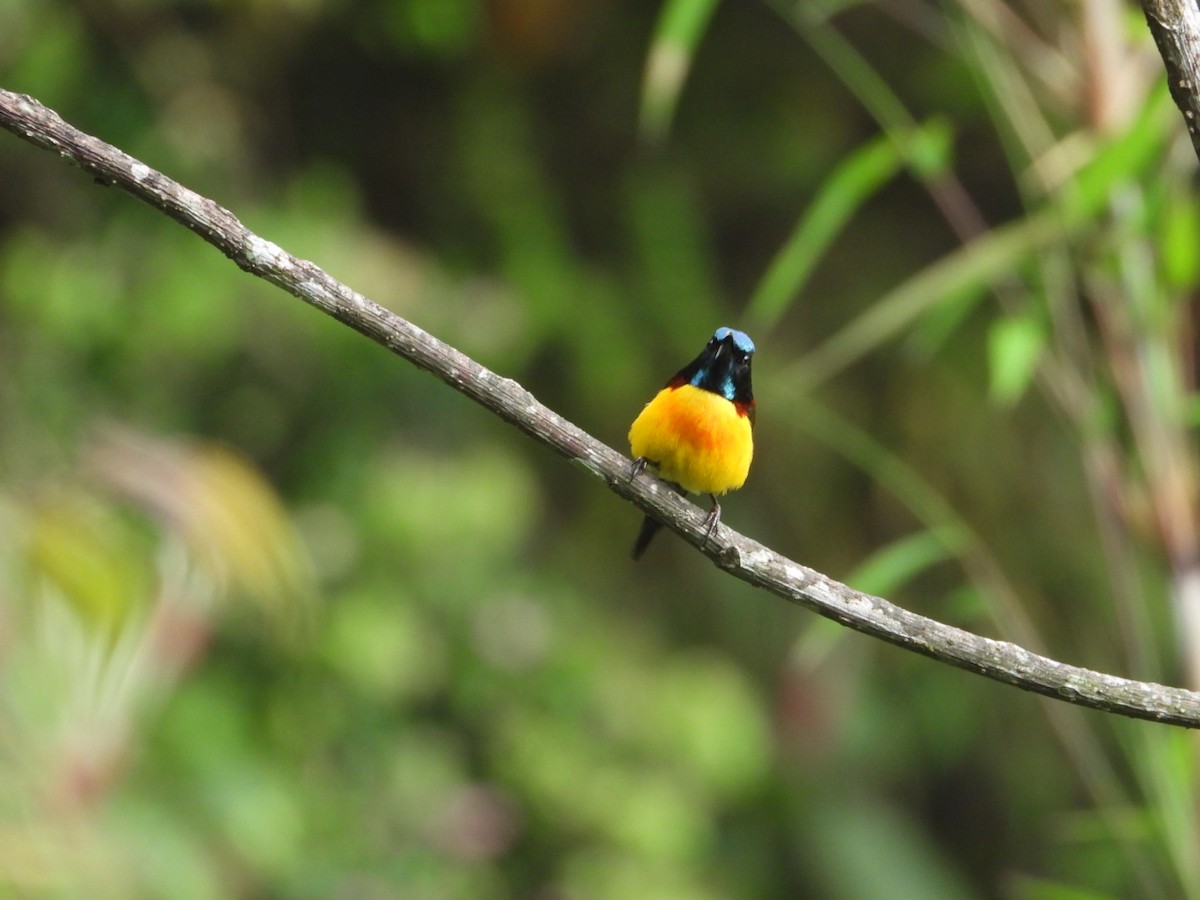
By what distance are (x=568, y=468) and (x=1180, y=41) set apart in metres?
4.42

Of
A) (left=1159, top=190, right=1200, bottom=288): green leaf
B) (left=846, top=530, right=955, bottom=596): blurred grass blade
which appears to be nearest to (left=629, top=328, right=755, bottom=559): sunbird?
(left=846, top=530, right=955, bottom=596): blurred grass blade

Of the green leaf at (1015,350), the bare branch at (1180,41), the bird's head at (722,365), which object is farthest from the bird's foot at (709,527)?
the green leaf at (1015,350)

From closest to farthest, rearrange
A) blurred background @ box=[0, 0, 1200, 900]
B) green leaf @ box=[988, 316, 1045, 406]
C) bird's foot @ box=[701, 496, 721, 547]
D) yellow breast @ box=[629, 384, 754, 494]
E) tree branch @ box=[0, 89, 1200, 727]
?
tree branch @ box=[0, 89, 1200, 727]
bird's foot @ box=[701, 496, 721, 547]
yellow breast @ box=[629, 384, 754, 494]
green leaf @ box=[988, 316, 1045, 406]
blurred background @ box=[0, 0, 1200, 900]

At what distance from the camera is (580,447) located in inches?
63.7

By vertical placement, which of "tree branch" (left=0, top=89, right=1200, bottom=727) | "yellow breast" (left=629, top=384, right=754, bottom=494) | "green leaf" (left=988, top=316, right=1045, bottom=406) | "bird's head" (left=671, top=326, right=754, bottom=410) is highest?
"green leaf" (left=988, top=316, right=1045, bottom=406)

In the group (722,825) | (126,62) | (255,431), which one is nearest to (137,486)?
(255,431)

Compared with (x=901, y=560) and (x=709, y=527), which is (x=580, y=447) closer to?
(x=709, y=527)

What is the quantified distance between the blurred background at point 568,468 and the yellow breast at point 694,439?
156 millimetres

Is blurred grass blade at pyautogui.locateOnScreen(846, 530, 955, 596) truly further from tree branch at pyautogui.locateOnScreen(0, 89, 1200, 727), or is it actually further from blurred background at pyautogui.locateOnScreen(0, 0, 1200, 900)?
tree branch at pyautogui.locateOnScreen(0, 89, 1200, 727)

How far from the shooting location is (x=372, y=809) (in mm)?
4293

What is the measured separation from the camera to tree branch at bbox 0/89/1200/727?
1474mm

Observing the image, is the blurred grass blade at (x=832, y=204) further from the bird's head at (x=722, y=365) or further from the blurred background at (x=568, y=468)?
the bird's head at (x=722, y=365)

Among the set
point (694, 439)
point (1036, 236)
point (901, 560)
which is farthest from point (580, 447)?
point (1036, 236)

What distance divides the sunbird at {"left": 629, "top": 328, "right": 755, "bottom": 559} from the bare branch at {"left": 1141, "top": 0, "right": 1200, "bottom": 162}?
2.93 feet
